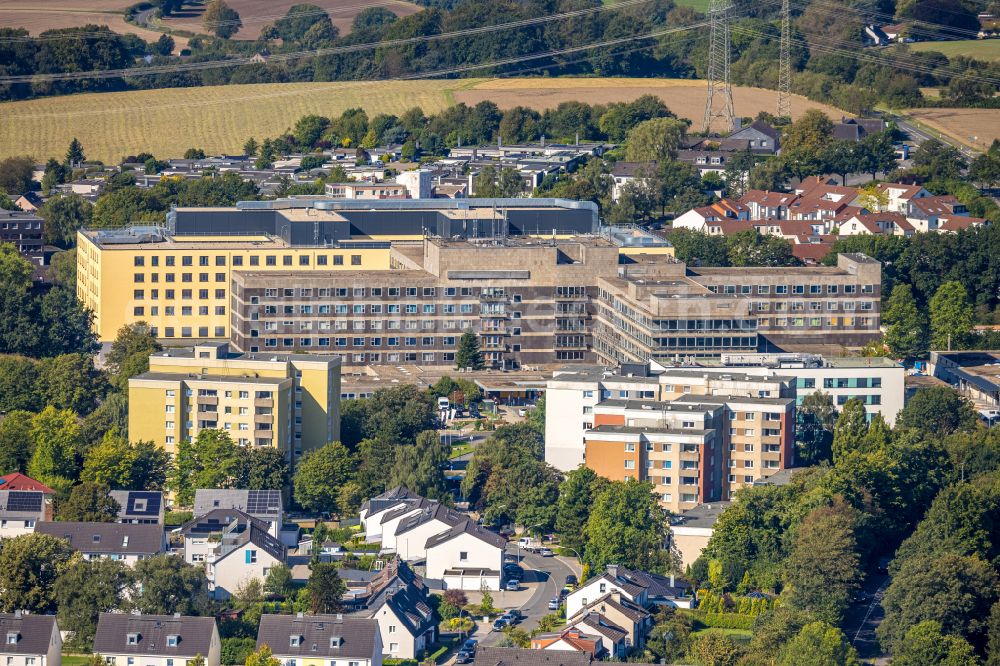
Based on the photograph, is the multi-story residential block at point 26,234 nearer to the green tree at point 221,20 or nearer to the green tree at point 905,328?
the green tree at point 905,328

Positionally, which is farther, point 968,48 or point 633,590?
point 968,48

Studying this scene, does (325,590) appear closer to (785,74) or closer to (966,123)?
(966,123)

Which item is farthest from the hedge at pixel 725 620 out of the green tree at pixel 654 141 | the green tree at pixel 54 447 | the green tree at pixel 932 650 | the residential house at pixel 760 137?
the residential house at pixel 760 137

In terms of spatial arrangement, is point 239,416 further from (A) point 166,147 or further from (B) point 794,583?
(A) point 166,147

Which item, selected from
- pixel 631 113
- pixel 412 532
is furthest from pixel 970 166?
pixel 412 532

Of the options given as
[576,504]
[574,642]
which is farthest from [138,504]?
[574,642]

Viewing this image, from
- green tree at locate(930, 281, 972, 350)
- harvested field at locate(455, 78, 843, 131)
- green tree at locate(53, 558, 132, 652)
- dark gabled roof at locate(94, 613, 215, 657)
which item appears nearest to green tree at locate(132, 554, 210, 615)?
green tree at locate(53, 558, 132, 652)
